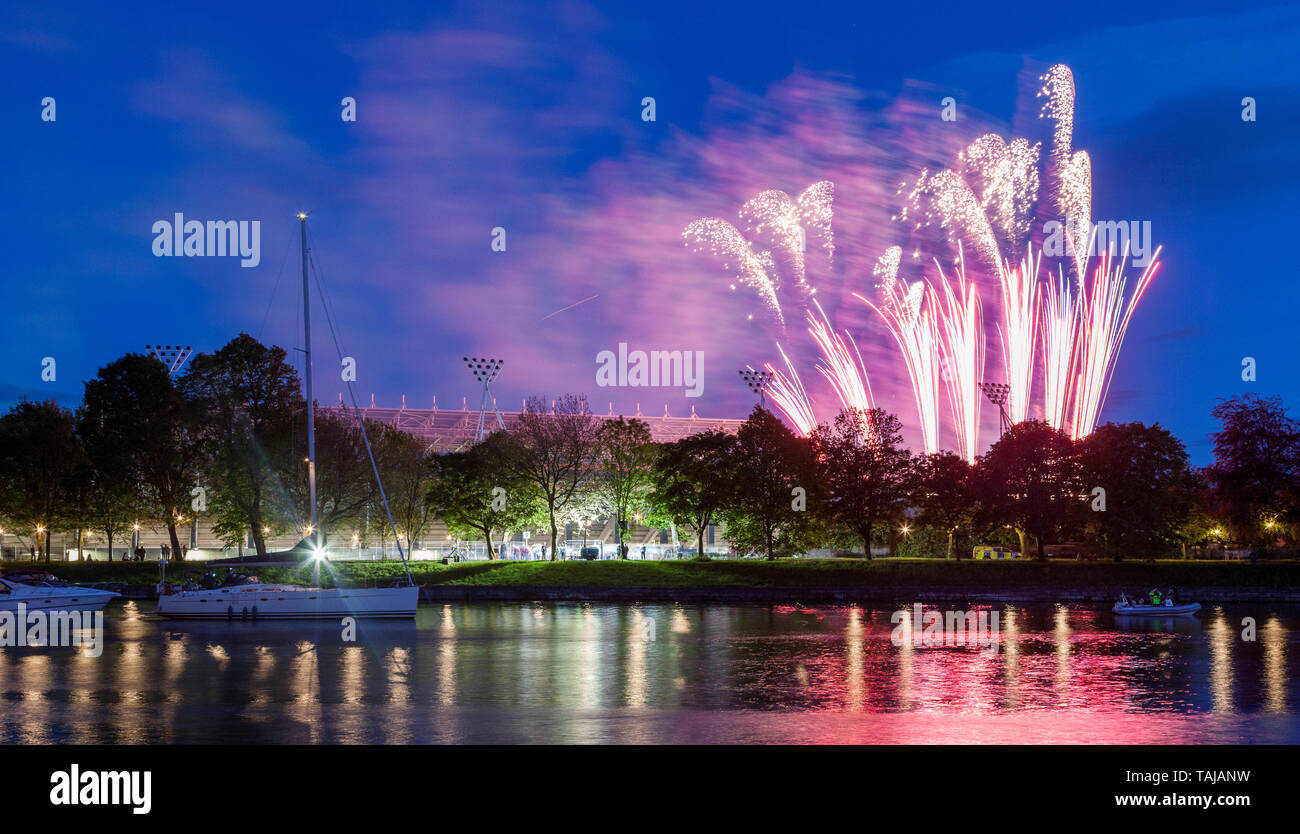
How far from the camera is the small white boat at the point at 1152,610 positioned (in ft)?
212

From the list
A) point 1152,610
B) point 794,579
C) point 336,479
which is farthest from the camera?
point 336,479

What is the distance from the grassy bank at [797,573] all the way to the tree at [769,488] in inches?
287

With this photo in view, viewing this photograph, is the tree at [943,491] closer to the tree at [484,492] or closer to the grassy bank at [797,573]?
the grassy bank at [797,573]

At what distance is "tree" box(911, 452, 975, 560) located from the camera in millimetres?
96188

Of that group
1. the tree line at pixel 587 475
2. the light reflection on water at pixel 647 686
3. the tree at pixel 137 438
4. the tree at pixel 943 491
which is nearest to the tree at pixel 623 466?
the tree line at pixel 587 475

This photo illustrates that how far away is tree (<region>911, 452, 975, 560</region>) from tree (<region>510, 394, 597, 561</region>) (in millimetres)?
31130

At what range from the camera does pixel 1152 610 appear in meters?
65.0

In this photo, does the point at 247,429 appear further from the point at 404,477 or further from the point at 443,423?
the point at 443,423

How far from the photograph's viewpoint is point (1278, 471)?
96.2 metres

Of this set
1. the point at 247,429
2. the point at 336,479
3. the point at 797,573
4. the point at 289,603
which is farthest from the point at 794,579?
the point at 247,429

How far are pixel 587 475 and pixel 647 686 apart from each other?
7102 centimetres

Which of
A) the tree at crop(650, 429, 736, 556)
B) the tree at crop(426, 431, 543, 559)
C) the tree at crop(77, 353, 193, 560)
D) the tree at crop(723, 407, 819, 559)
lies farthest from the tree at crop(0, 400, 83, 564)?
the tree at crop(723, 407, 819, 559)
